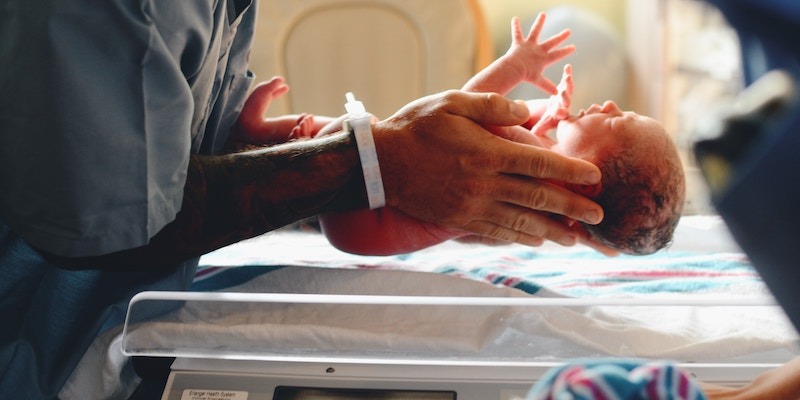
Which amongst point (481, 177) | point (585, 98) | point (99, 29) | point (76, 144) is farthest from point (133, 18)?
point (585, 98)

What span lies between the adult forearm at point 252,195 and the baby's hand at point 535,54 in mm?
391

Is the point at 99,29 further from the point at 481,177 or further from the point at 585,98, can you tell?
the point at 585,98

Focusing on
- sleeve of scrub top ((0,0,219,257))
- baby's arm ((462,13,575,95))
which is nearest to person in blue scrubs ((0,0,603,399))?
sleeve of scrub top ((0,0,219,257))

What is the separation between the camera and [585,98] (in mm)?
2545

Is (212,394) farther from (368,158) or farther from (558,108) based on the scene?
(558,108)

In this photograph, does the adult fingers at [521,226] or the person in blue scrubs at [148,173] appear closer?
the person in blue scrubs at [148,173]

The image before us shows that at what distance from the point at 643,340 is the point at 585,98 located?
163 cm

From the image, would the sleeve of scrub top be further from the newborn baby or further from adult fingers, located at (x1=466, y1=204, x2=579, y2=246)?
adult fingers, located at (x1=466, y1=204, x2=579, y2=246)

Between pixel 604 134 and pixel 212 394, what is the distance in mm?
636

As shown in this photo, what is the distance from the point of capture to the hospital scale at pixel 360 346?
944 millimetres

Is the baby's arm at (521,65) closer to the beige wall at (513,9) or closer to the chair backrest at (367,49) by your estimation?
the chair backrest at (367,49)

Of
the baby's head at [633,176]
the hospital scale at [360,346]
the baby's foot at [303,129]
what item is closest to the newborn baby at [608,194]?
the baby's head at [633,176]

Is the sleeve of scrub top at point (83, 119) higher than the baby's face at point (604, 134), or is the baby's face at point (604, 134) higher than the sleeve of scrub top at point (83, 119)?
the sleeve of scrub top at point (83, 119)

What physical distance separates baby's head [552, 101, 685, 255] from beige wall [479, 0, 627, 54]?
4.82 feet
